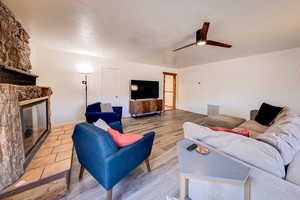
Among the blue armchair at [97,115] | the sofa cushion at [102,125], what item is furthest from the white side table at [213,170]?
the blue armchair at [97,115]

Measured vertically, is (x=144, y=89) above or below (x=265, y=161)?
above

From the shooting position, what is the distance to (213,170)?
848mm

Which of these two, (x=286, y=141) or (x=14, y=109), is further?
(x=14, y=109)

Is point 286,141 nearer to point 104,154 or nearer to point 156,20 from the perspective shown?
point 104,154

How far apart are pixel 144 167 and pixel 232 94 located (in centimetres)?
449

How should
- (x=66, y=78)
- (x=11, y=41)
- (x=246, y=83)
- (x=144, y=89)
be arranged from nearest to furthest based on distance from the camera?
(x=11, y=41)
(x=66, y=78)
(x=246, y=83)
(x=144, y=89)

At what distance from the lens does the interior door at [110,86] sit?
4707 millimetres

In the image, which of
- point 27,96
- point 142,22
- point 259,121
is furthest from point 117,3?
point 259,121

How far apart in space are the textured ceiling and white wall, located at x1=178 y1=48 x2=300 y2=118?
855mm

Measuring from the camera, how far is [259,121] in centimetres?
301

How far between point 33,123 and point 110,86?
292 cm

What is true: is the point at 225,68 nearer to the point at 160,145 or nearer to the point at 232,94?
the point at 232,94

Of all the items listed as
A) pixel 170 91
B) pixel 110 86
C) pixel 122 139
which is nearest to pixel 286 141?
pixel 122 139

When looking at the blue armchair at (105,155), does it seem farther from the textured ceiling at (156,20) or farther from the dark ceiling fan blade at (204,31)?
the dark ceiling fan blade at (204,31)
